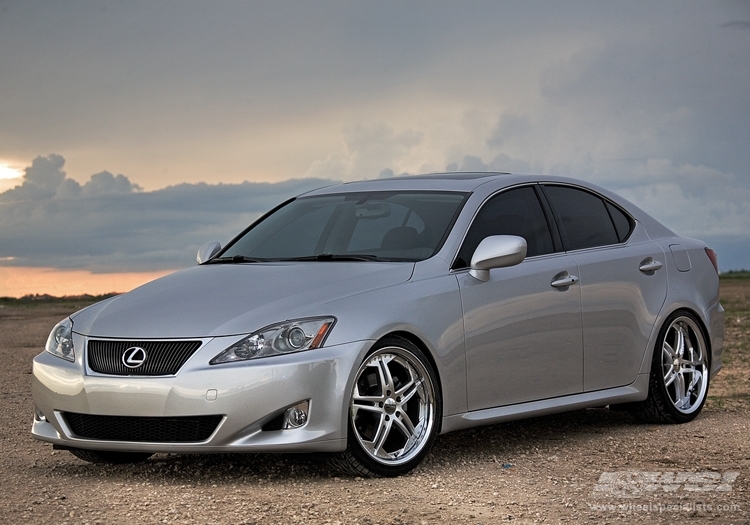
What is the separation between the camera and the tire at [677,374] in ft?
28.5

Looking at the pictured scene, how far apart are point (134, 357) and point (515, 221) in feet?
9.54

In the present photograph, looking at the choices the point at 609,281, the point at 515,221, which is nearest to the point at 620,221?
the point at 609,281

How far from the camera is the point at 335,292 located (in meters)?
6.43

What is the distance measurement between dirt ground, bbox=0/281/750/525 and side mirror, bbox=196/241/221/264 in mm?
1557

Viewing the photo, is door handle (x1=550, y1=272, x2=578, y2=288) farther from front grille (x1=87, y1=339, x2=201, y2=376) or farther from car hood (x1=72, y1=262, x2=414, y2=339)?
front grille (x1=87, y1=339, x2=201, y2=376)

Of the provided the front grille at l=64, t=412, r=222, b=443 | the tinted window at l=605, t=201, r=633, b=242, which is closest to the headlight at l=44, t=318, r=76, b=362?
the front grille at l=64, t=412, r=222, b=443

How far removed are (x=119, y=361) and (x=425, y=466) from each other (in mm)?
1961

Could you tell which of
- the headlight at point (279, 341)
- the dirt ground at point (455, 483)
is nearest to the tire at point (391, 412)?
the dirt ground at point (455, 483)

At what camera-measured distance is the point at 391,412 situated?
21.3ft

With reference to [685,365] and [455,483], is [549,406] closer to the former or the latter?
[455,483]

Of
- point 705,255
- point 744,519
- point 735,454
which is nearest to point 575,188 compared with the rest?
point 705,255

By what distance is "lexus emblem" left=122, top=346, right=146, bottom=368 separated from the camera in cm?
630

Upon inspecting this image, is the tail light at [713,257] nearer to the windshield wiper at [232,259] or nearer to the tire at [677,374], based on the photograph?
the tire at [677,374]

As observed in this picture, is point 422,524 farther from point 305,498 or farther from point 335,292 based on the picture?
point 335,292
